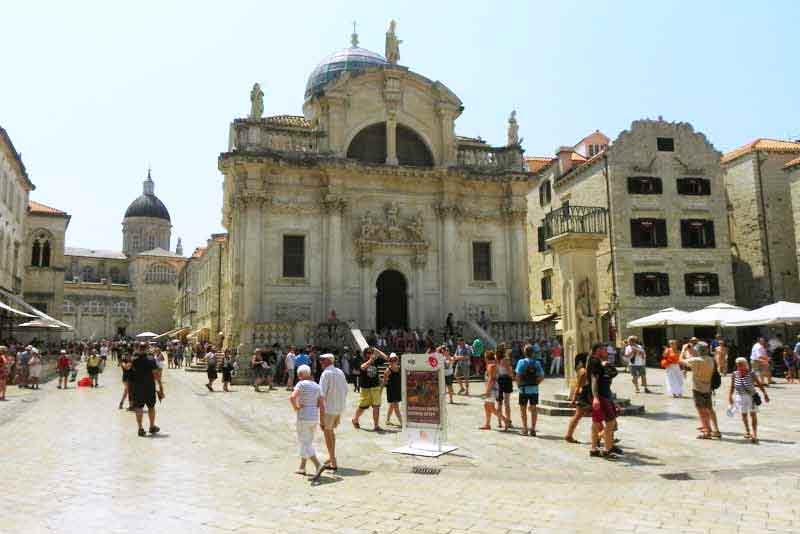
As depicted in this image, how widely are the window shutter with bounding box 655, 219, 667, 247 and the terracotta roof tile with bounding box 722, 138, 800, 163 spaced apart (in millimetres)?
6718

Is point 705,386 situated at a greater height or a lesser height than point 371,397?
greater

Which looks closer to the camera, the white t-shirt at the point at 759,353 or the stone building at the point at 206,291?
the white t-shirt at the point at 759,353

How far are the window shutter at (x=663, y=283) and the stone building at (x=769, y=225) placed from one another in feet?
18.4

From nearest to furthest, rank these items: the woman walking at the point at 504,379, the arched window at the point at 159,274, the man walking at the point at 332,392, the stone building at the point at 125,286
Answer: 1. the man walking at the point at 332,392
2. the woman walking at the point at 504,379
3. the stone building at the point at 125,286
4. the arched window at the point at 159,274

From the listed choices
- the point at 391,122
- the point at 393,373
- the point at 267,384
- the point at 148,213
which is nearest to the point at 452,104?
the point at 391,122

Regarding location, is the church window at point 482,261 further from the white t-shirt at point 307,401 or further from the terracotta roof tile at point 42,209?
the terracotta roof tile at point 42,209

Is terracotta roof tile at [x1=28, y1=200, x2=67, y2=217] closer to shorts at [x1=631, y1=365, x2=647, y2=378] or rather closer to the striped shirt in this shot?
shorts at [x1=631, y1=365, x2=647, y2=378]

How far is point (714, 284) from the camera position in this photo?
111 ft

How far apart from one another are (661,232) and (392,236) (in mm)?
15660

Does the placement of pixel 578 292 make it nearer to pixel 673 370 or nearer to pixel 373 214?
pixel 673 370

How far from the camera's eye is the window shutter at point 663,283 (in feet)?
110

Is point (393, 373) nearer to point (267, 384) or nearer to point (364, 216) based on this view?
point (267, 384)

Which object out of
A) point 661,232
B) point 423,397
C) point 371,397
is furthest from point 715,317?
point 423,397

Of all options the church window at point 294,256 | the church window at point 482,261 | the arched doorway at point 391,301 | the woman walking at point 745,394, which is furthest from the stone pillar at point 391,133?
the woman walking at point 745,394
